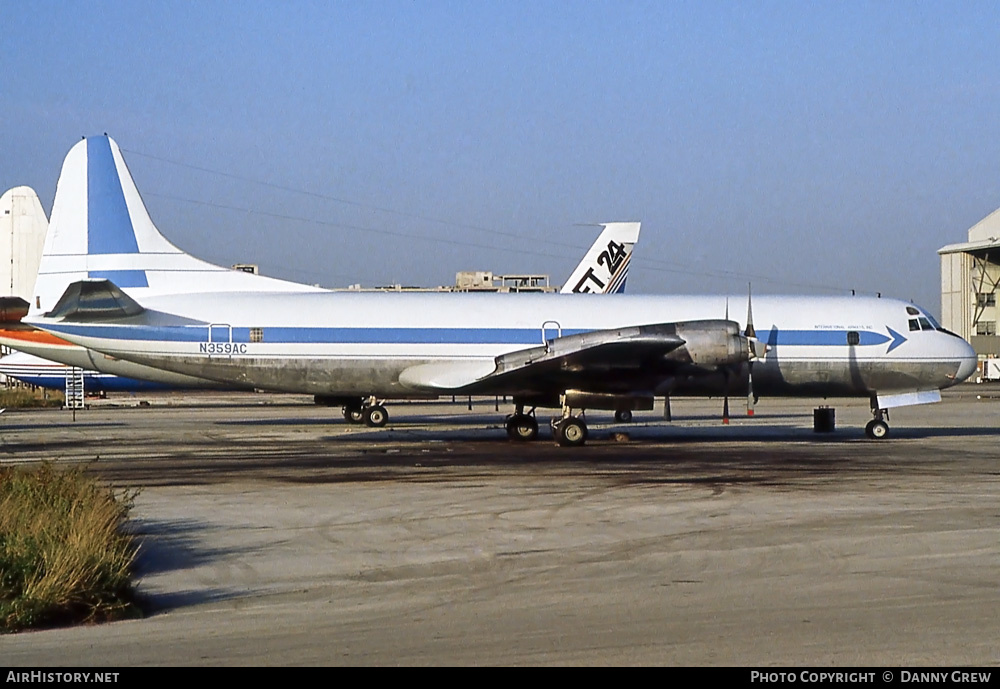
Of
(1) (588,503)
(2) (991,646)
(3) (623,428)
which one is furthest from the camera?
(3) (623,428)

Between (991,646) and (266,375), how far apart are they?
2182 cm

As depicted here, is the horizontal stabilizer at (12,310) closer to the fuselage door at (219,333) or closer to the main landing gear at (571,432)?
the fuselage door at (219,333)

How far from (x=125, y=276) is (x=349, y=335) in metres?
6.23

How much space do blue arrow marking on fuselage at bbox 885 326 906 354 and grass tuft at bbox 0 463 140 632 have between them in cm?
2213

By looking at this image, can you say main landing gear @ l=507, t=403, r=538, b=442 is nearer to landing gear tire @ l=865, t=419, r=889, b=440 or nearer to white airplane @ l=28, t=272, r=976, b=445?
white airplane @ l=28, t=272, r=976, b=445

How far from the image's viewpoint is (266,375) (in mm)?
27328

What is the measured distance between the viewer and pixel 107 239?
92.7 feet

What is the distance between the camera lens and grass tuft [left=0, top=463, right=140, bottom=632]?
8.84 m

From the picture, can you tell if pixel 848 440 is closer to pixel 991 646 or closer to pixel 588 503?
pixel 588 503

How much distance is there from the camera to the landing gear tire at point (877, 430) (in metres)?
28.5

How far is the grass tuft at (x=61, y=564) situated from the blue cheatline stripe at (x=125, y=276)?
56.9ft

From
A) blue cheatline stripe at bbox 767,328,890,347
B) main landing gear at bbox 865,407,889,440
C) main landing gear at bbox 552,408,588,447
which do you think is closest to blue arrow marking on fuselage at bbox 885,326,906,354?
blue cheatline stripe at bbox 767,328,890,347
